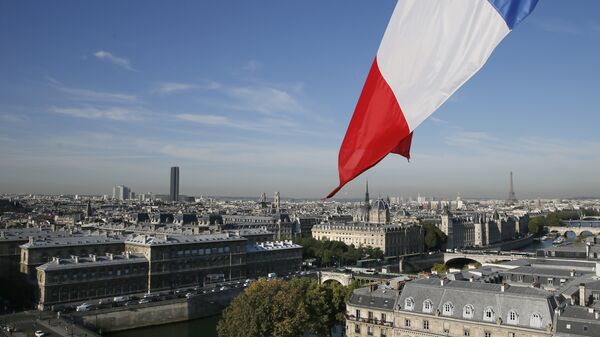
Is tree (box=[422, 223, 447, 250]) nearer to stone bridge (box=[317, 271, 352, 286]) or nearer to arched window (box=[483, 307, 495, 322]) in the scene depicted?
stone bridge (box=[317, 271, 352, 286])

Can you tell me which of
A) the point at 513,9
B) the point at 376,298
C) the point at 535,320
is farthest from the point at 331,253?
the point at 513,9

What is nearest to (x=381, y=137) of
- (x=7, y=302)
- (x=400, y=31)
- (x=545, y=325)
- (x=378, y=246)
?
(x=400, y=31)

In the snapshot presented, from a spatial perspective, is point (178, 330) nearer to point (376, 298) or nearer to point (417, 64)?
point (376, 298)

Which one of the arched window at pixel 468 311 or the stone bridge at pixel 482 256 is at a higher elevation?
the arched window at pixel 468 311

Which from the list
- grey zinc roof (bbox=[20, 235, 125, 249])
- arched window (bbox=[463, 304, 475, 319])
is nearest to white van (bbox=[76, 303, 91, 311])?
grey zinc roof (bbox=[20, 235, 125, 249])

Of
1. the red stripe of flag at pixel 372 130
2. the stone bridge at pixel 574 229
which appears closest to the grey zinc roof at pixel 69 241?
the red stripe of flag at pixel 372 130

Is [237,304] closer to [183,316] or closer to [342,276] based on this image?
[183,316]

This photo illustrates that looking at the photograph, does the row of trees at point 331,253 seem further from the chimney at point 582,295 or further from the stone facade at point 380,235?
the chimney at point 582,295
